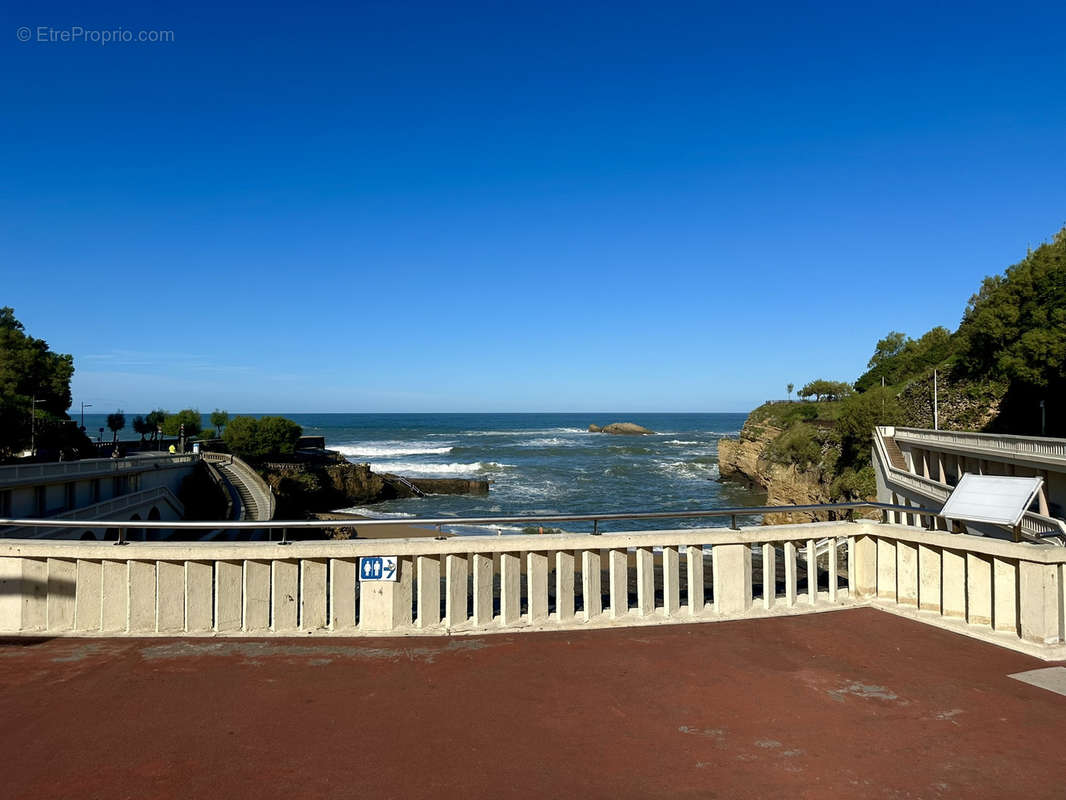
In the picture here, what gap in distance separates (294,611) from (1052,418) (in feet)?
150

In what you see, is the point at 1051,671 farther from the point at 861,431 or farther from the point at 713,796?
the point at 861,431

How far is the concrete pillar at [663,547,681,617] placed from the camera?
18.1 feet

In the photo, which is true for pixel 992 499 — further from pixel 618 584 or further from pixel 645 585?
pixel 618 584

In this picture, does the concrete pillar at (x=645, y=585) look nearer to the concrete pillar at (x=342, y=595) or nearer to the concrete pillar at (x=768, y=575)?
the concrete pillar at (x=768, y=575)

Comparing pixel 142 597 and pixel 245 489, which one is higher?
pixel 142 597

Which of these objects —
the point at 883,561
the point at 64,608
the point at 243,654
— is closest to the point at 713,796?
the point at 243,654

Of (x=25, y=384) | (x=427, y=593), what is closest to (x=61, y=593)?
(x=427, y=593)

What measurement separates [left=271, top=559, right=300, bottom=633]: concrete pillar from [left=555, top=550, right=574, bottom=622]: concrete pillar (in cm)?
208

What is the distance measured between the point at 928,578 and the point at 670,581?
2.31m

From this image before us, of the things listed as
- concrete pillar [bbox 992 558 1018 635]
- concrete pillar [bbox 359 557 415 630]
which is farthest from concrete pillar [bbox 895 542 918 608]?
concrete pillar [bbox 359 557 415 630]

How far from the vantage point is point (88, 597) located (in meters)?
5.08

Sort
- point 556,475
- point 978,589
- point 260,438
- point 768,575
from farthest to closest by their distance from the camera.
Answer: point 260,438 → point 556,475 → point 768,575 → point 978,589

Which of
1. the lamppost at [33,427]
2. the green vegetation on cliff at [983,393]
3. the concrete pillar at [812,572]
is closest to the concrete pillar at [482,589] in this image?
the concrete pillar at [812,572]

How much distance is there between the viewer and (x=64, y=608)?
505cm
